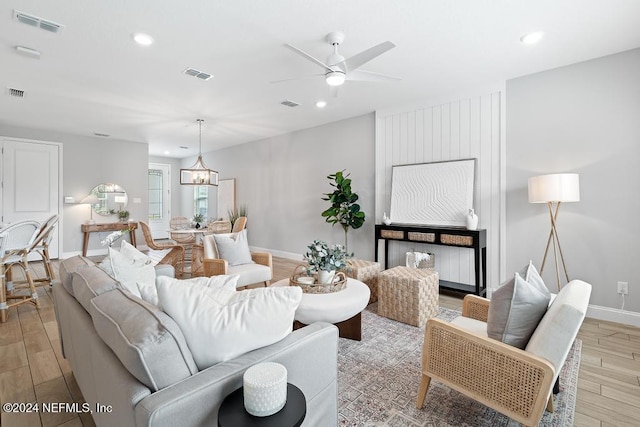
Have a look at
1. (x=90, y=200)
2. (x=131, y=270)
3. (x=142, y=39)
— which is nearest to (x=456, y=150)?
(x=142, y=39)

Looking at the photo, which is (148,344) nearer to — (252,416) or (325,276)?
(252,416)

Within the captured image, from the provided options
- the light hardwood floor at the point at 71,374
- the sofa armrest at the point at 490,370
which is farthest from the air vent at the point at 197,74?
the sofa armrest at the point at 490,370

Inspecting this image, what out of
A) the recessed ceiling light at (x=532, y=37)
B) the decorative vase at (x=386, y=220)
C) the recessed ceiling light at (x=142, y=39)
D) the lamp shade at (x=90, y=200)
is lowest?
the decorative vase at (x=386, y=220)

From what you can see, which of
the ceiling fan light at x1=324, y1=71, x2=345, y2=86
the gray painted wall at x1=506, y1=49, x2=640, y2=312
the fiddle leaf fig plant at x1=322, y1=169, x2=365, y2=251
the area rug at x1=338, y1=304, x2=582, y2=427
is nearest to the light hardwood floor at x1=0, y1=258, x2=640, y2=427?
the area rug at x1=338, y1=304, x2=582, y2=427

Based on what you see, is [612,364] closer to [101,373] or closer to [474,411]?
[474,411]

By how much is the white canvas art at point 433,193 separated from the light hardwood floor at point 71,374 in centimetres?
182

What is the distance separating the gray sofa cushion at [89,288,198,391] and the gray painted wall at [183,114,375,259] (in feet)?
14.5

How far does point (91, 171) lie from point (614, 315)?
9.14m

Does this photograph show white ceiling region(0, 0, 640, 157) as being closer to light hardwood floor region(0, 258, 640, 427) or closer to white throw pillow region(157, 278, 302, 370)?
white throw pillow region(157, 278, 302, 370)

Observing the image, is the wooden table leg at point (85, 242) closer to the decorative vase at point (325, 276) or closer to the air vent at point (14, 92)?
the air vent at point (14, 92)

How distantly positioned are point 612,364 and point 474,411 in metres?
1.43

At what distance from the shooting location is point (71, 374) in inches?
85.4

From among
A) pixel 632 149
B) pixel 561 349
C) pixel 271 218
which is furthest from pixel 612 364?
pixel 271 218

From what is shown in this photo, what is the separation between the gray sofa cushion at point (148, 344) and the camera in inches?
38.1
